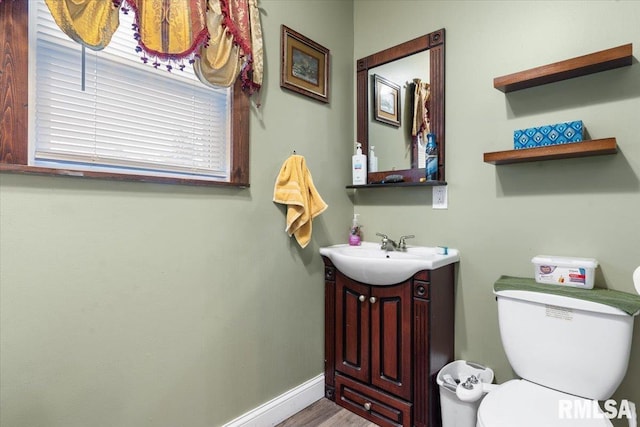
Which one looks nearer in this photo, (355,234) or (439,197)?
(439,197)

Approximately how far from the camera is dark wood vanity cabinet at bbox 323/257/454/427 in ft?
5.23

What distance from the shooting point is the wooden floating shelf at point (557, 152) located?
1282 millimetres

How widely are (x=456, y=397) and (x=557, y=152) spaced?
118 cm

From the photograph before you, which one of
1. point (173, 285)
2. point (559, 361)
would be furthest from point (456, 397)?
point (173, 285)

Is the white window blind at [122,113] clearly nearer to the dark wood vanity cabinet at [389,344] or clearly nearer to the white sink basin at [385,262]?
the white sink basin at [385,262]

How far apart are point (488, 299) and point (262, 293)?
117cm

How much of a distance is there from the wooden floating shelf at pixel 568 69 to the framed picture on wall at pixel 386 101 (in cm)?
60

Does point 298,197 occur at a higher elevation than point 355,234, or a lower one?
higher

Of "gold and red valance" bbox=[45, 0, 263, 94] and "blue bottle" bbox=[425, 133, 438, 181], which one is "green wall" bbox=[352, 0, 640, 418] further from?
"gold and red valance" bbox=[45, 0, 263, 94]

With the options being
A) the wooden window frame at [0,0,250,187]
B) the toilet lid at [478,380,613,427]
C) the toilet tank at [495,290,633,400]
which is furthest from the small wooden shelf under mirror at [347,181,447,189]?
the wooden window frame at [0,0,250,187]

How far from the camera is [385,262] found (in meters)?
1.60

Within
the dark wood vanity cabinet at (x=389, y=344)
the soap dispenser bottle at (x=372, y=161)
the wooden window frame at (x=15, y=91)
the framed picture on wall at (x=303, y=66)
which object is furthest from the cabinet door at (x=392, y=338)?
the wooden window frame at (x=15, y=91)

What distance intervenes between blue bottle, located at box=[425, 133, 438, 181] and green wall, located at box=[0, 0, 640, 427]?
10 cm

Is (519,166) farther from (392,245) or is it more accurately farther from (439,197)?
(392,245)
